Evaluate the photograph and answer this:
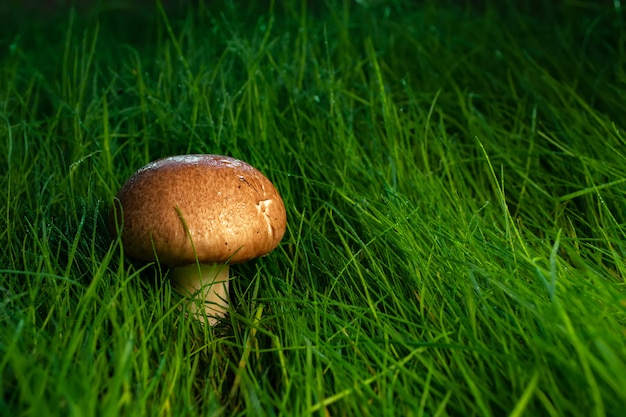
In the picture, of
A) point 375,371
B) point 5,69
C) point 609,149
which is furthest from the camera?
point 5,69

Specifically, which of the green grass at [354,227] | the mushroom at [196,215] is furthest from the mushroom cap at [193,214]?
the green grass at [354,227]

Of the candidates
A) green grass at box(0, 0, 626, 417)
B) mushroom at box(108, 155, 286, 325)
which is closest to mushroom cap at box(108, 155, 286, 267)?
mushroom at box(108, 155, 286, 325)

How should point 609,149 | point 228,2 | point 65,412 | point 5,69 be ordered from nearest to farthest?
1. point 65,412
2. point 609,149
3. point 5,69
4. point 228,2

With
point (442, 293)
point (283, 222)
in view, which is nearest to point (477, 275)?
point (442, 293)

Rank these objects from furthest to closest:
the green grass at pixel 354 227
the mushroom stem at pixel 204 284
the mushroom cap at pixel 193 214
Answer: the mushroom stem at pixel 204 284 < the mushroom cap at pixel 193 214 < the green grass at pixel 354 227

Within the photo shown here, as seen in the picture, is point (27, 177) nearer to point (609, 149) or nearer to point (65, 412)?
point (65, 412)

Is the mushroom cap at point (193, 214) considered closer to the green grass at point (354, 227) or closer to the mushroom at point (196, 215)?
the mushroom at point (196, 215)

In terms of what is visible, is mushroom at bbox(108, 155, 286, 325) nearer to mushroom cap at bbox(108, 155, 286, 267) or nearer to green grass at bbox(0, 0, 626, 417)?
mushroom cap at bbox(108, 155, 286, 267)

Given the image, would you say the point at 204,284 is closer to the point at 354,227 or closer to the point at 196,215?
the point at 196,215
